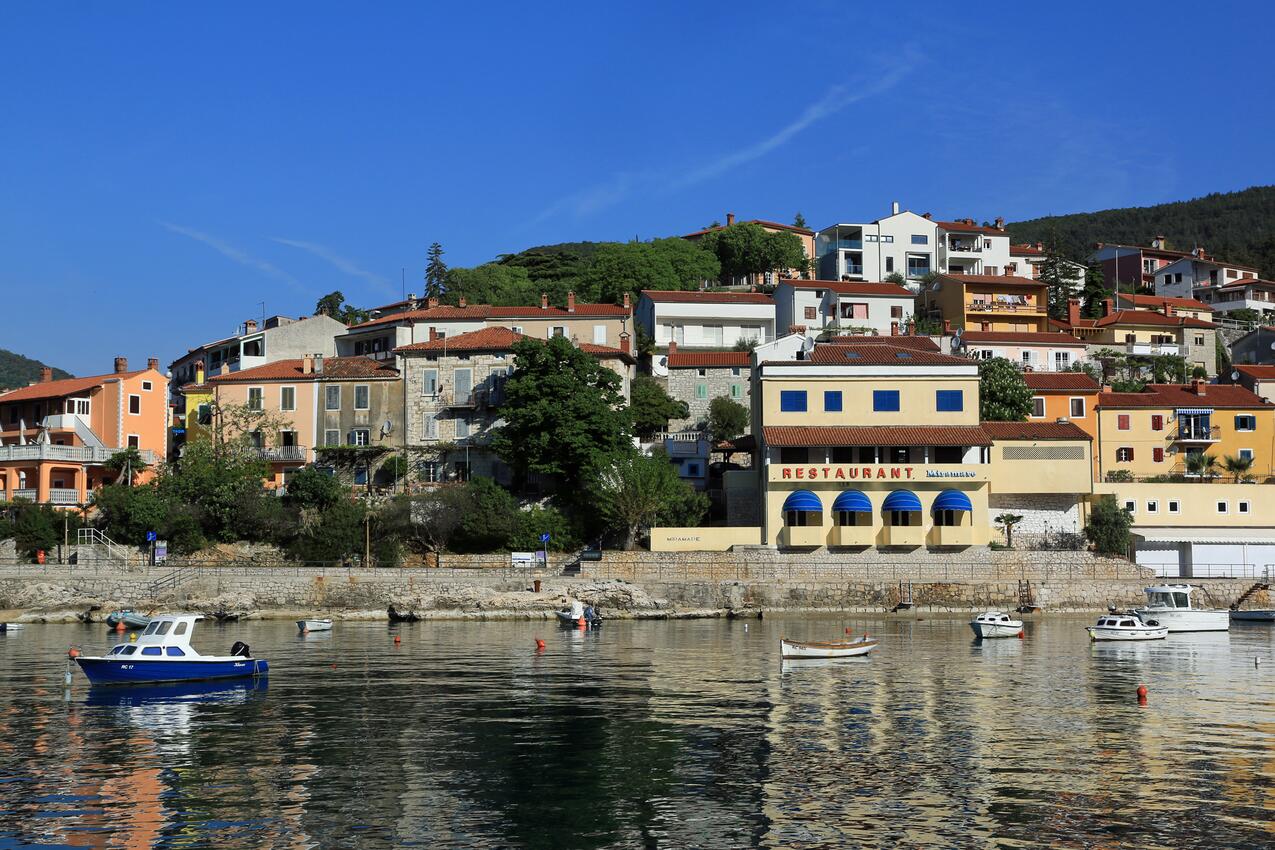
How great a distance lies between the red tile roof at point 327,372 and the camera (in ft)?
256

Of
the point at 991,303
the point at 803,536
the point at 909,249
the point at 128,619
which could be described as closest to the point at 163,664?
the point at 128,619

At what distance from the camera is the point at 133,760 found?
27.1 m

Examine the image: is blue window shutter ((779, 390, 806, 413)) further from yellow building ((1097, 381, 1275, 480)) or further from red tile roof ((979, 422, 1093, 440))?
yellow building ((1097, 381, 1275, 480))

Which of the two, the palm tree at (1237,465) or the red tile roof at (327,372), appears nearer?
the palm tree at (1237,465)

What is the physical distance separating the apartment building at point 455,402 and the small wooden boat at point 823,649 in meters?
34.0

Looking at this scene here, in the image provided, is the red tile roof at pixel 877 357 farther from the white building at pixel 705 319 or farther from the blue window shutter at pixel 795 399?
the white building at pixel 705 319

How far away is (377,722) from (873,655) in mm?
20668

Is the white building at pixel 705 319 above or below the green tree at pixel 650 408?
above

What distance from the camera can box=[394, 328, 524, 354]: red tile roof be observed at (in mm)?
76062

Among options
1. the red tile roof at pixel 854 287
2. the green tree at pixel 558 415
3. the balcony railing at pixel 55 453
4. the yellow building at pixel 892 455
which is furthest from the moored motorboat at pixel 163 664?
the red tile roof at pixel 854 287

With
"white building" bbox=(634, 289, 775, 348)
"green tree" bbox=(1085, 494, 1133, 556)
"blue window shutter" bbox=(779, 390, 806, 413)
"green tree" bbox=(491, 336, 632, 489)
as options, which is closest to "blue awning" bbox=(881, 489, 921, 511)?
"blue window shutter" bbox=(779, 390, 806, 413)

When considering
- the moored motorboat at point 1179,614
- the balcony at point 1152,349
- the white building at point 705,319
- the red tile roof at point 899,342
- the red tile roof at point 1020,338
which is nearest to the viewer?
the moored motorboat at point 1179,614

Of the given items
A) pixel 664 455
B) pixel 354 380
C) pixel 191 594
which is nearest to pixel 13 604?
pixel 191 594

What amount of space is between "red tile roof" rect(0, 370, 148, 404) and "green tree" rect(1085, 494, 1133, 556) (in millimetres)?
59159
